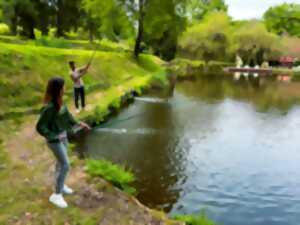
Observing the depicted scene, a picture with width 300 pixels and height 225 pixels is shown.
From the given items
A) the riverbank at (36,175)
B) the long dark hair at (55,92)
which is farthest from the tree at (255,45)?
the long dark hair at (55,92)

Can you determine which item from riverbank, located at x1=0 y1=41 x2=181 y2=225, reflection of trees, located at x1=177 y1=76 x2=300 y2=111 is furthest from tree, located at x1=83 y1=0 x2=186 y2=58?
riverbank, located at x1=0 y1=41 x2=181 y2=225

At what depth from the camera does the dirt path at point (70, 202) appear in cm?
682

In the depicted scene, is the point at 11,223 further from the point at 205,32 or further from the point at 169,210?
the point at 205,32

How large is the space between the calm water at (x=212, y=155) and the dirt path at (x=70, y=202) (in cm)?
146

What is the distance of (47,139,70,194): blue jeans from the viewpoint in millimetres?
6821

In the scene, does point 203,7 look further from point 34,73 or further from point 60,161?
point 60,161

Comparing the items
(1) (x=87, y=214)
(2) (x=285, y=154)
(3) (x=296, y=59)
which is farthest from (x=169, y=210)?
(3) (x=296, y=59)

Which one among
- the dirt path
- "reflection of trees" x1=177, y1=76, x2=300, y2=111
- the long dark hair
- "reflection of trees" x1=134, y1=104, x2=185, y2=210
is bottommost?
"reflection of trees" x1=177, y1=76, x2=300, y2=111

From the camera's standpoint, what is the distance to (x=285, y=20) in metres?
78.5

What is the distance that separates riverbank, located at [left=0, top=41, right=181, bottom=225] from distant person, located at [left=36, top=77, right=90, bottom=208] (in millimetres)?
362

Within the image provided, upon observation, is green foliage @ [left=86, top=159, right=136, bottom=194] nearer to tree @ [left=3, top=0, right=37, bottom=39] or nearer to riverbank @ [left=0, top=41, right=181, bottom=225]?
riverbank @ [left=0, top=41, right=181, bottom=225]

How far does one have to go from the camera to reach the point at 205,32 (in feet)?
188

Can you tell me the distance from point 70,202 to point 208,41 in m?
52.0

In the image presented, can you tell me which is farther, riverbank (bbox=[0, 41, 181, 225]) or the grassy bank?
the grassy bank
